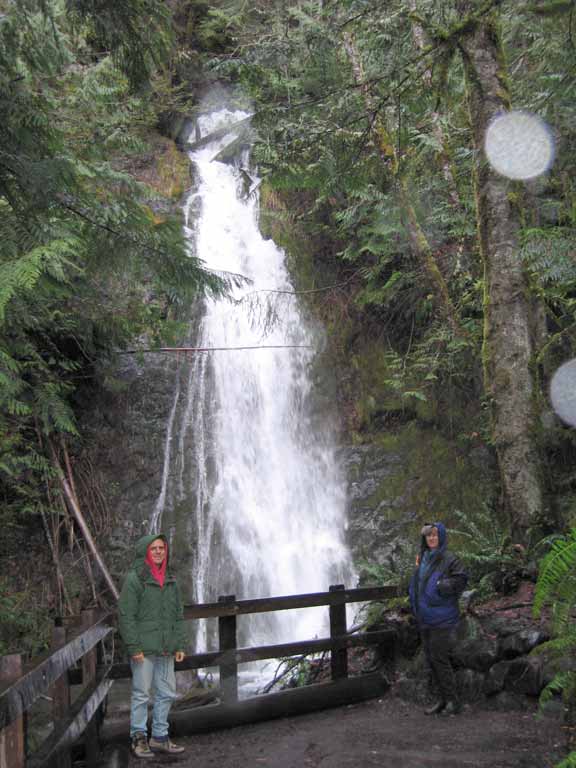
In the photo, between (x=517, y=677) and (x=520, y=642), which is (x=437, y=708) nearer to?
(x=517, y=677)

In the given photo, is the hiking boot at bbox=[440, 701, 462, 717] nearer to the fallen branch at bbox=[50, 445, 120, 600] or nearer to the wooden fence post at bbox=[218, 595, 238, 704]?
the wooden fence post at bbox=[218, 595, 238, 704]

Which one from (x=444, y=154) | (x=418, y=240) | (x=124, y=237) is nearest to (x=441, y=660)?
(x=124, y=237)

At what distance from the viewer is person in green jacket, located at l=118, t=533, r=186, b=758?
5.59m

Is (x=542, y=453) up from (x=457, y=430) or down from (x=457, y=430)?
down

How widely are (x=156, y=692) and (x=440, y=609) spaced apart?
259cm

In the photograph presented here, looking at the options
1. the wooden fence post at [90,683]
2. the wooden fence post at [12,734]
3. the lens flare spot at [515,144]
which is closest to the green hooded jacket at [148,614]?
the wooden fence post at [90,683]

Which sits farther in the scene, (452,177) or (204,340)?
(204,340)

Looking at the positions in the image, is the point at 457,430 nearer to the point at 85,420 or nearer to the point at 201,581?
the point at 201,581

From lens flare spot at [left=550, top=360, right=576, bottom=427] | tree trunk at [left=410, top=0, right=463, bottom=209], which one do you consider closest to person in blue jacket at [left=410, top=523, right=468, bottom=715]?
lens flare spot at [left=550, top=360, right=576, bottom=427]

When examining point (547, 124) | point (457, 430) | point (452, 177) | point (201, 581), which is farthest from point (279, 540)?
point (547, 124)

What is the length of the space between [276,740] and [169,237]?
431cm

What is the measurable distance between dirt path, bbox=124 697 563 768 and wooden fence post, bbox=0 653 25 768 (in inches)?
110

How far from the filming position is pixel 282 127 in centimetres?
834

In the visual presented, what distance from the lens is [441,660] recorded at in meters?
6.39
